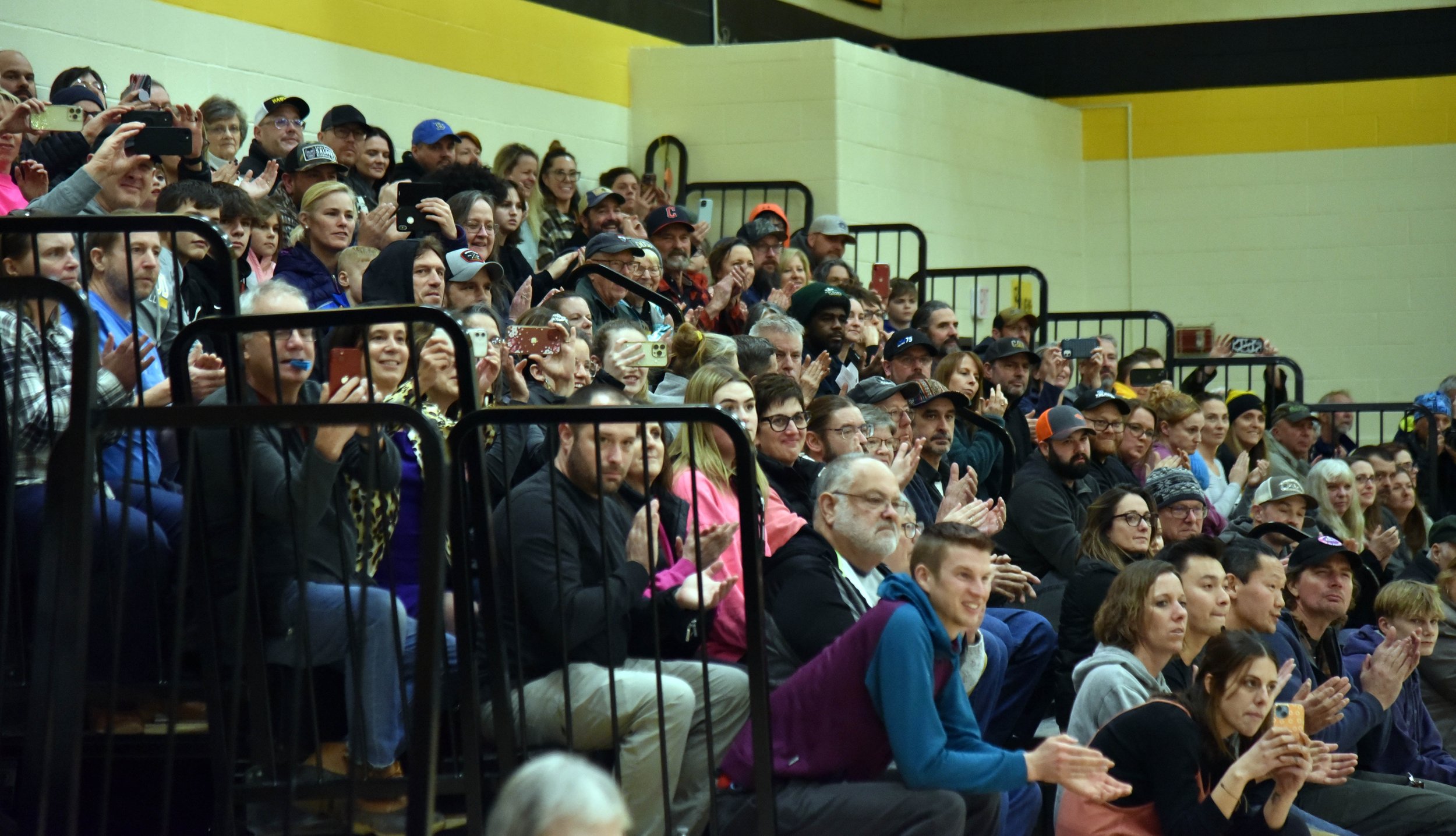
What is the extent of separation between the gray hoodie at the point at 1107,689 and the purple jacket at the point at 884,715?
2.55 ft

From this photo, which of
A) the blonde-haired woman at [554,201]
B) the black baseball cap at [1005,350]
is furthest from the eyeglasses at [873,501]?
the blonde-haired woman at [554,201]

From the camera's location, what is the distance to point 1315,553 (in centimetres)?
605

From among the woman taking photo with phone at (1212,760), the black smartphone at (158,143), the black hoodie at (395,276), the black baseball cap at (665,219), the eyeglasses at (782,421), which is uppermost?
the black baseball cap at (665,219)

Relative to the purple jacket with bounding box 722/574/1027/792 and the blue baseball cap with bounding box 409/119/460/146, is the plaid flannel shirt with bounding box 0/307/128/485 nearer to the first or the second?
the purple jacket with bounding box 722/574/1027/792

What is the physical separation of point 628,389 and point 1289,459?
499 centimetres

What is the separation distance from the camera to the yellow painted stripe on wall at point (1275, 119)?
1301 cm

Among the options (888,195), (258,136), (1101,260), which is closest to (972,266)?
(888,195)

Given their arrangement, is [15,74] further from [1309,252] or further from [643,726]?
[1309,252]

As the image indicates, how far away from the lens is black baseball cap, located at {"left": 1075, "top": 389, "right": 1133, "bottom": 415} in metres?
7.47

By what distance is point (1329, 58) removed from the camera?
13.2 m

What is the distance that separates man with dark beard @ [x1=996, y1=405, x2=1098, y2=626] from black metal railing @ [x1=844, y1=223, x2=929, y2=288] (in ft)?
14.0

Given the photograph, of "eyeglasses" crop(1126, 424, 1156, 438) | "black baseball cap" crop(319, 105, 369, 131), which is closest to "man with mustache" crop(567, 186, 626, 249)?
"black baseball cap" crop(319, 105, 369, 131)

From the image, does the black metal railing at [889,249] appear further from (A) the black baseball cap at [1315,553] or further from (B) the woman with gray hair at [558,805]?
(B) the woman with gray hair at [558,805]

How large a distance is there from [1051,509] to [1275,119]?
822 centimetres
